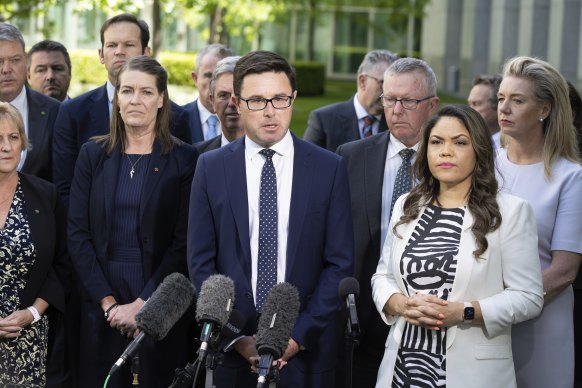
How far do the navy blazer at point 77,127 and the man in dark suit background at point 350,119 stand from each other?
5.92 feet

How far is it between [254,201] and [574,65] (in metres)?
24.2

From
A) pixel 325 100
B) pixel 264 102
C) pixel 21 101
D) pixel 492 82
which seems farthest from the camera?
pixel 325 100

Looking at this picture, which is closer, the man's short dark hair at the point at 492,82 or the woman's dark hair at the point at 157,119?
the woman's dark hair at the point at 157,119

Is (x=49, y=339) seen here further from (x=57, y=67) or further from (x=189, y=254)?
(x=57, y=67)

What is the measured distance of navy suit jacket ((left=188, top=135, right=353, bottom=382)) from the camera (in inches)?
217

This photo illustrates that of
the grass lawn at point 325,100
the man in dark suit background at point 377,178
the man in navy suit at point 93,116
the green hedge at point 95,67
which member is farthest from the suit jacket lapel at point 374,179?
the green hedge at point 95,67

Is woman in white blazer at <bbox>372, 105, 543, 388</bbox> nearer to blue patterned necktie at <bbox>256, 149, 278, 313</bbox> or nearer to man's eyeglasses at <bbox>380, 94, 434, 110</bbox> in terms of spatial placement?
blue patterned necktie at <bbox>256, 149, 278, 313</bbox>

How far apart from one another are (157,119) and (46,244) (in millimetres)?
1073

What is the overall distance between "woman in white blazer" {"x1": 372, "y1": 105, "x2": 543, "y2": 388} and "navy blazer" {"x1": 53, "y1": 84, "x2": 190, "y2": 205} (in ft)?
8.78

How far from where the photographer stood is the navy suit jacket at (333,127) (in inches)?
360

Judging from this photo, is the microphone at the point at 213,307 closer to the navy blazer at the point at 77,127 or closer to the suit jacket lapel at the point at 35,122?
the navy blazer at the point at 77,127

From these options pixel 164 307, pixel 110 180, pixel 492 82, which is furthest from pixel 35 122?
pixel 492 82

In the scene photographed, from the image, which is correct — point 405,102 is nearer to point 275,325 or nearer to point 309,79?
point 275,325

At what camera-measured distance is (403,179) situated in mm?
6613
